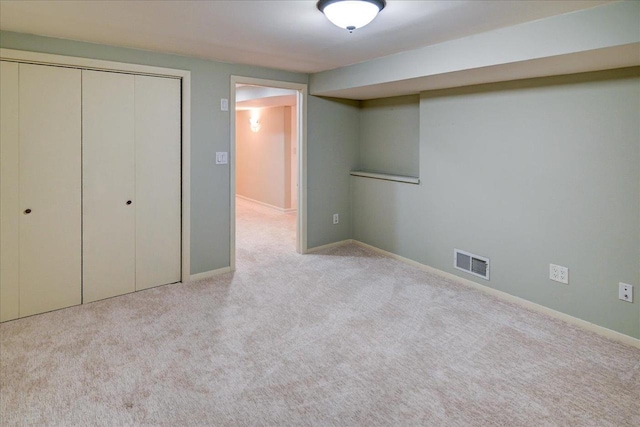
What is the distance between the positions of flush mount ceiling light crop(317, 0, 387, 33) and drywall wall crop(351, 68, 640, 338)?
64.8 inches

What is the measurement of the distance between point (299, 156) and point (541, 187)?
2.48m

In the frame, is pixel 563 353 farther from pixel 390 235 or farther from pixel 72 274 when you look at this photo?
pixel 72 274

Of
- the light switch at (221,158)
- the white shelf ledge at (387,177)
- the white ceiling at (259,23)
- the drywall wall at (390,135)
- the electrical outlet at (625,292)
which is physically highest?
the white ceiling at (259,23)

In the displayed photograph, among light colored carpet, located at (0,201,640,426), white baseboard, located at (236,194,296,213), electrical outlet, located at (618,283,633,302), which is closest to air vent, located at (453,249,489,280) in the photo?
light colored carpet, located at (0,201,640,426)

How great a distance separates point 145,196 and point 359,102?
9.17ft

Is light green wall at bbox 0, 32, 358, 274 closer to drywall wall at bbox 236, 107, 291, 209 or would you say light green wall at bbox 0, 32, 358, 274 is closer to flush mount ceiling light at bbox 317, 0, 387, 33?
flush mount ceiling light at bbox 317, 0, 387, 33

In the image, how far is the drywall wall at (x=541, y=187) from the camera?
262 centimetres

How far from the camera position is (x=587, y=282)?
282cm

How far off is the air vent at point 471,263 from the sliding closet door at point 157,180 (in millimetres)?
2619

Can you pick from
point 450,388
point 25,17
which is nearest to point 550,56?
point 450,388

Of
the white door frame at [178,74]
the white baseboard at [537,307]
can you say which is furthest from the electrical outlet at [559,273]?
the white door frame at [178,74]

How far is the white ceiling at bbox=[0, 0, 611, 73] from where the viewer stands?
218cm

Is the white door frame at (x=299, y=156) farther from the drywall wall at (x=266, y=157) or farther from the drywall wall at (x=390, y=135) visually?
the drywall wall at (x=266, y=157)

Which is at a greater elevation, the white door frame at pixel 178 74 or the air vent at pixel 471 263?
the white door frame at pixel 178 74
